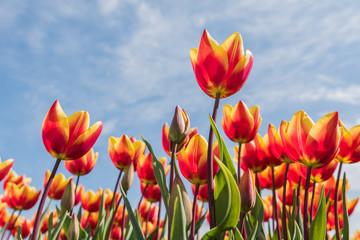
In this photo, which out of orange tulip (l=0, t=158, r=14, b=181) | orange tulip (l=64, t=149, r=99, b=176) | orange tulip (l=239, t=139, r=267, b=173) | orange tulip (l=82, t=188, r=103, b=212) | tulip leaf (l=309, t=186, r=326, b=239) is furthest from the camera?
orange tulip (l=82, t=188, r=103, b=212)

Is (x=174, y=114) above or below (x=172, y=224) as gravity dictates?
above

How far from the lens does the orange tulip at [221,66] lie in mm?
1537

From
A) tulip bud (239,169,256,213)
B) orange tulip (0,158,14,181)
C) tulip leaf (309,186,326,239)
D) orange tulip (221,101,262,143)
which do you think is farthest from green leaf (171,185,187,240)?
orange tulip (0,158,14,181)

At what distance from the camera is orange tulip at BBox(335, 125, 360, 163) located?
2.07 m

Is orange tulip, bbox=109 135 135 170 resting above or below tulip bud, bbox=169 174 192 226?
above

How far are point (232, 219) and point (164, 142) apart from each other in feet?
3.84

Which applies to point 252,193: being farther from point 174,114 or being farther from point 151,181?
point 151,181

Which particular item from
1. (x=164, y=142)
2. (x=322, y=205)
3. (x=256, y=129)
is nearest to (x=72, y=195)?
(x=164, y=142)

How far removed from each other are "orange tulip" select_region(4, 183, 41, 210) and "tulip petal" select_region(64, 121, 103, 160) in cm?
186

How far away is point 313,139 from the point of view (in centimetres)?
168

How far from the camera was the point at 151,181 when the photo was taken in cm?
268

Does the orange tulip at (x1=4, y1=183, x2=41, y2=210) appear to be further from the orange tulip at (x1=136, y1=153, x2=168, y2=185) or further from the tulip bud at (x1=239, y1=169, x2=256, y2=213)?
the tulip bud at (x1=239, y1=169, x2=256, y2=213)

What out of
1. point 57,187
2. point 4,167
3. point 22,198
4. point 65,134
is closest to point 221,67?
point 65,134

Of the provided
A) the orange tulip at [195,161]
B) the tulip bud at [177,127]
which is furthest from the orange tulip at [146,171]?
the tulip bud at [177,127]
